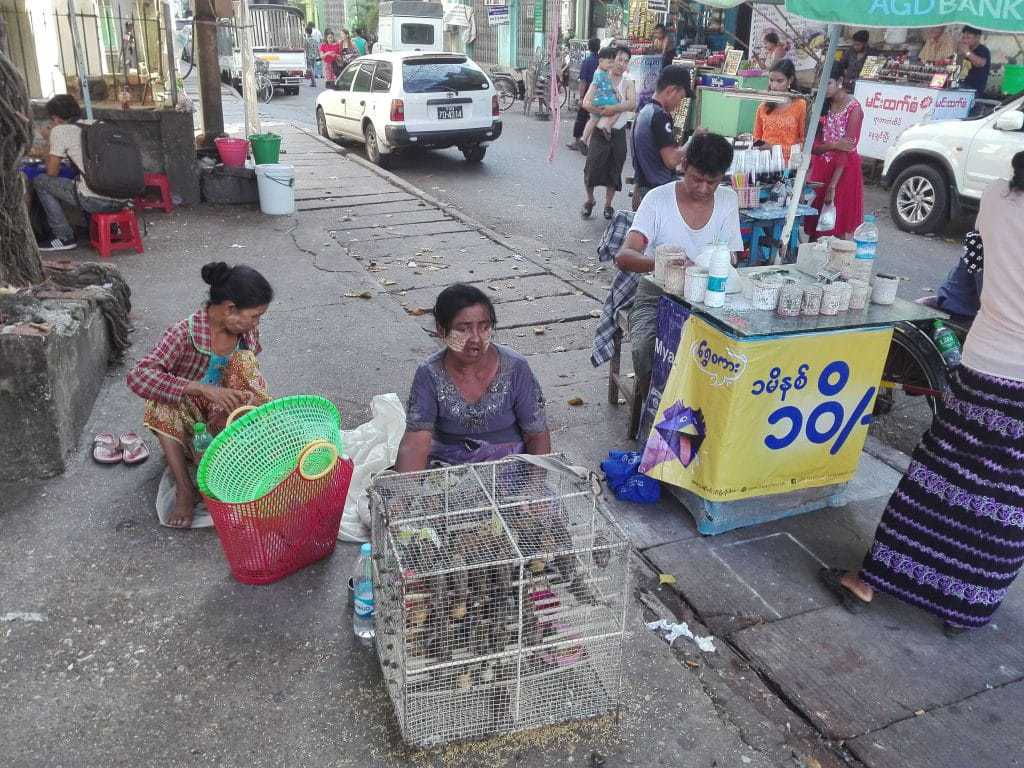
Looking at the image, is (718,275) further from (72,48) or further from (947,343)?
(72,48)

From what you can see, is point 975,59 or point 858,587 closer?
point 858,587

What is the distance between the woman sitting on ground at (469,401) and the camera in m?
3.19

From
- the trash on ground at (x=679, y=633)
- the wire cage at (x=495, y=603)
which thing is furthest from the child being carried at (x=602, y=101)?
the wire cage at (x=495, y=603)

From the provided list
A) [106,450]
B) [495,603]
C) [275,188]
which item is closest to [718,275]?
[495,603]

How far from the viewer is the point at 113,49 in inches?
410

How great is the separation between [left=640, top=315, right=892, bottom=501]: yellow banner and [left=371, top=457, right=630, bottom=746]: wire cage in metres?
1.13

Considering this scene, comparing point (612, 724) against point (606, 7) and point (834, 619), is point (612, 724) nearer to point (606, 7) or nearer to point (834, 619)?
point (834, 619)

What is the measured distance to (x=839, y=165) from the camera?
768 centimetres

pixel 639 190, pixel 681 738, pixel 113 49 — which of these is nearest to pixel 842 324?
pixel 681 738

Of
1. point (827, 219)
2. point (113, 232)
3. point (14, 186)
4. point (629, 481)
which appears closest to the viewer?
point (629, 481)

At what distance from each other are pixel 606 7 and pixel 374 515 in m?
22.6

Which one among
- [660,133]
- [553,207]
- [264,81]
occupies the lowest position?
[553,207]

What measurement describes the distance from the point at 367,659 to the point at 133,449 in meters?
2.02

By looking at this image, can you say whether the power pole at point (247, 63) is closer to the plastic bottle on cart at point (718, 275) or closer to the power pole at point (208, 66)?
the power pole at point (208, 66)
